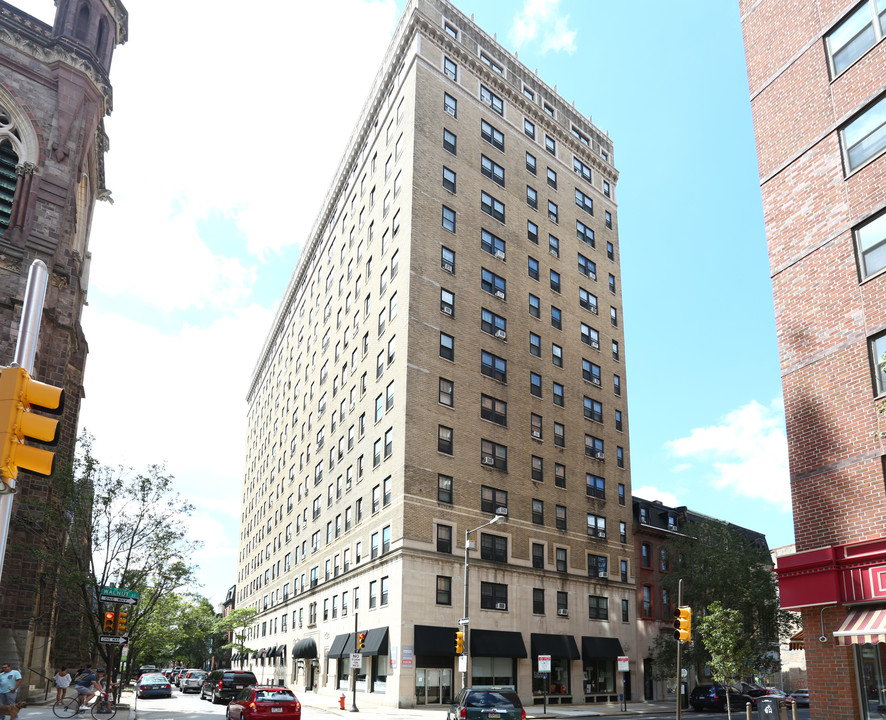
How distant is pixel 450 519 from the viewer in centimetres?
4219

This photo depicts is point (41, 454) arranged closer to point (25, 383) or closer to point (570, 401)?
point (25, 383)

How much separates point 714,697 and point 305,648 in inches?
1176

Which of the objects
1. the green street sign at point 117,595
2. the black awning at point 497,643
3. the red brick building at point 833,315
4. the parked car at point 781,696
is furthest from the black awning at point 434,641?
the red brick building at point 833,315

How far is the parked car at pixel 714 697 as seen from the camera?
44.6 m

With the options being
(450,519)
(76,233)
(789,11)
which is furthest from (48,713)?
(789,11)

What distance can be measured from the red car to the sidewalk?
9.10 metres

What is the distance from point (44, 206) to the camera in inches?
1464

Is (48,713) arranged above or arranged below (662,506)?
below

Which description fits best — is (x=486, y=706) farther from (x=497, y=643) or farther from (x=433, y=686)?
(x=497, y=643)

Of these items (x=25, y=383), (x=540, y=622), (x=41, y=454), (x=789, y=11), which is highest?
(x=789, y=11)

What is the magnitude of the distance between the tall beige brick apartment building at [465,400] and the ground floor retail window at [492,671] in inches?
4.8

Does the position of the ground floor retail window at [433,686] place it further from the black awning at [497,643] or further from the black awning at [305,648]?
the black awning at [305,648]

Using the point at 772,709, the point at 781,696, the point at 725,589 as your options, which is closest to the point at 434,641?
the point at 781,696

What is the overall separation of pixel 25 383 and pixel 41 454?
65 cm
